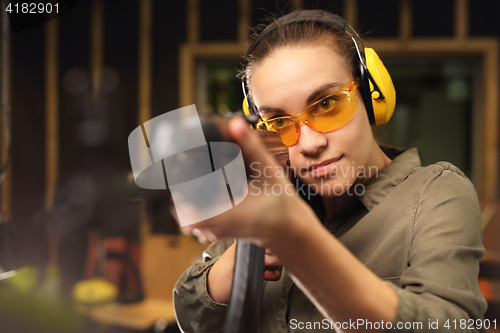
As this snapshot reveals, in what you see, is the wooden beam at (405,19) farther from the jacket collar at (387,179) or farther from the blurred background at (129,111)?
the jacket collar at (387,179)

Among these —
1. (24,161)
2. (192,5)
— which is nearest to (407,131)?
(192,5)

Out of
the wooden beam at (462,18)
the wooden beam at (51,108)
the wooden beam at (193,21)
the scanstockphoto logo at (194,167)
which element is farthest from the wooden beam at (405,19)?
the wooden beam at (51,108)

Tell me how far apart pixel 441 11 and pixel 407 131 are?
3.41ft

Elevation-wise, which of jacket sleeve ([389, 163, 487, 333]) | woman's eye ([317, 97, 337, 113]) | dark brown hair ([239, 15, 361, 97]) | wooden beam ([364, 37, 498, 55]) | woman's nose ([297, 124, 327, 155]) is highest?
wooden beam ([364, 37, 498, 55])

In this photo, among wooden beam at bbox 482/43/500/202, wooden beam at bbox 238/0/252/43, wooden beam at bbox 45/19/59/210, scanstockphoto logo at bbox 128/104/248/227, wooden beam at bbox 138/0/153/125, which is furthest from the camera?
wooden beam at bbox 45/19/59/210

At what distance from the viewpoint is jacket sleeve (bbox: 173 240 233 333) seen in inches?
30.6

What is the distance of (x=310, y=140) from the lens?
65cm

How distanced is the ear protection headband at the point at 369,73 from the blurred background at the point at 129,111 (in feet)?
5.85

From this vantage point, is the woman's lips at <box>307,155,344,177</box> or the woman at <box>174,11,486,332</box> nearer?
the woman at <box>174,11,486,332</box>

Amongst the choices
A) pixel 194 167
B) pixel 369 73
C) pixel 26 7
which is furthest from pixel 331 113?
pixel 26 7

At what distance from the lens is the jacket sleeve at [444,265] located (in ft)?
1.49

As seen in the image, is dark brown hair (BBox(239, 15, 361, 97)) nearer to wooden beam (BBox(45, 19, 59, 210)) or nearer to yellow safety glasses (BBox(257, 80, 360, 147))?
yellow safety glasses (BBox(257, 80, 360, 147))

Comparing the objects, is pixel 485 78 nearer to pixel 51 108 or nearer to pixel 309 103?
pixel 309 103

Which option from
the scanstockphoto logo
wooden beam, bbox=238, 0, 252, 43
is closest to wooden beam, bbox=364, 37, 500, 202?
wooden beam, bbox=238, 0, 252, 43
